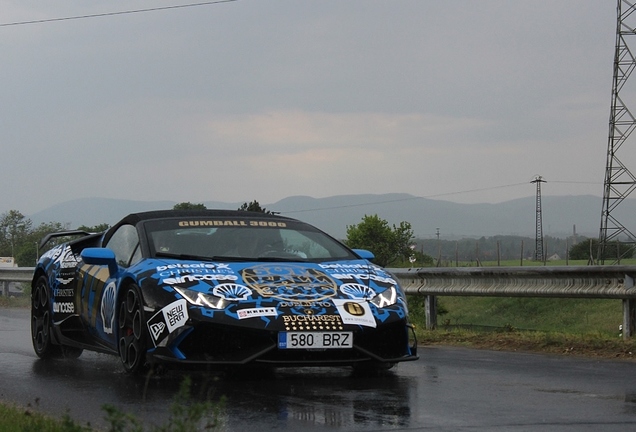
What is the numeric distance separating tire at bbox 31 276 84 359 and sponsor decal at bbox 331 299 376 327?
3393mm

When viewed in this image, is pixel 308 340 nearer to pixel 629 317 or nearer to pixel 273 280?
pixel 273 280

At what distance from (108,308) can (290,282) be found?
5.41ft

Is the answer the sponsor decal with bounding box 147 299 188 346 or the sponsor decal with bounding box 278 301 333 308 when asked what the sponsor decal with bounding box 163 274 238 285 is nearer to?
the sponsor decal with bounding box 147 299 188 346

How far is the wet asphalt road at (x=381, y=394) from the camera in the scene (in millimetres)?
5855

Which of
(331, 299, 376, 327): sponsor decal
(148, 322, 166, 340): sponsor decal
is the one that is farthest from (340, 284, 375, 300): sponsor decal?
(148, 322, 166, 340): sponsor decal

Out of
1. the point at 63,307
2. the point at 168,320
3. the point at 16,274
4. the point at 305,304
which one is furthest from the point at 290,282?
the point at 16,274

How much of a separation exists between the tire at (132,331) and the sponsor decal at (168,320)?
0.44 feet

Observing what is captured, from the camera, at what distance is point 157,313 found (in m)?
7.57

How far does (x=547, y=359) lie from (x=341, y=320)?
9.39 ft

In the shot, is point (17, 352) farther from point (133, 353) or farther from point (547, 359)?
point (547, 359)

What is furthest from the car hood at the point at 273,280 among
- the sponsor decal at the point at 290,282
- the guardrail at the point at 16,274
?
the guardrail at the point at 16,274

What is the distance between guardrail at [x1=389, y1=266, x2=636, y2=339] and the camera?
10.8 m

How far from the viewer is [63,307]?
9711mm

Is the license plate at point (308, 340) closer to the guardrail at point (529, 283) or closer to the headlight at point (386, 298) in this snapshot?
the headlight at point (386, 298)
